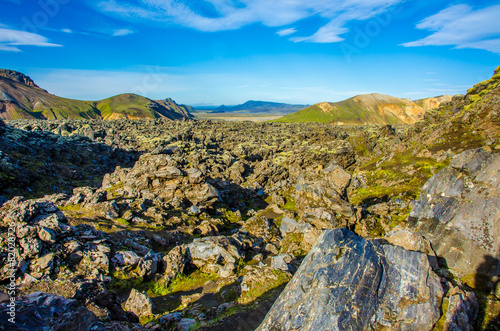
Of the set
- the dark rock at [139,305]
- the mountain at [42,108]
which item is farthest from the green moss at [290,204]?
the mountain at [42,108]

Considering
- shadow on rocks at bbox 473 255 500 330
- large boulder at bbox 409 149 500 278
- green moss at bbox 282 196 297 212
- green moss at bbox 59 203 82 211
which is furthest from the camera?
green moss at bbox 282 196 297 212

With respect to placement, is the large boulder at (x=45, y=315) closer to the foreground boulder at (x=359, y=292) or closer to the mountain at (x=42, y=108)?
the foreground boulder at (x=359, y=292)

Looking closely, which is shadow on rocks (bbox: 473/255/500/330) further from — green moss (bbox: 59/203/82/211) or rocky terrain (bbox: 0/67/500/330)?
green moss (bbox: 59/203/82/211)

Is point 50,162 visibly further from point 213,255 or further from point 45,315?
point 45,315

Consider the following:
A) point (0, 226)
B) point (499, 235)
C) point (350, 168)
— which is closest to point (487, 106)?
point (350, 168)

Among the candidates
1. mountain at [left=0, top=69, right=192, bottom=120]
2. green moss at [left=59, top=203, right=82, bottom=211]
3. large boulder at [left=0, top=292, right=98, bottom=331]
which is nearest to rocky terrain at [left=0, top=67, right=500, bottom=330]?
large boulder at [left=0, top=292, right=98, bottom=331]

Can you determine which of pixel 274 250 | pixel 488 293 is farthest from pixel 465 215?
pixel 274 250

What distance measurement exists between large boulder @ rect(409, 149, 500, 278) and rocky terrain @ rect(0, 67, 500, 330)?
5 cm

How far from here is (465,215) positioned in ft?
35.8

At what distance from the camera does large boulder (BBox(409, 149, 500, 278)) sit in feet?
32.2

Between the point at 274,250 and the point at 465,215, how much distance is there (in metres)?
12.0

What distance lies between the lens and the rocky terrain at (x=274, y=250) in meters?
7.53

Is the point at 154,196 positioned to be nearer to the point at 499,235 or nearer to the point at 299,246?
the point at 299,246

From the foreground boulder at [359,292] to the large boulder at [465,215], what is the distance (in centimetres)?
353
